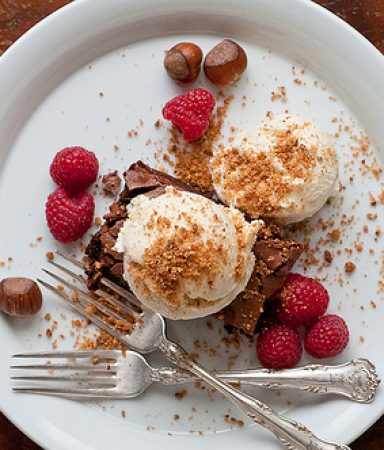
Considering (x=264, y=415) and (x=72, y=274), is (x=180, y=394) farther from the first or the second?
(x=72, y=274)

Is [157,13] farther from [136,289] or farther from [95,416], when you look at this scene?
[95,416]

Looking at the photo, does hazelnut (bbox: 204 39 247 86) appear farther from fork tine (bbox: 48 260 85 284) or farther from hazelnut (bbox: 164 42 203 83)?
fork tine (bbox: 48 260 85 284)

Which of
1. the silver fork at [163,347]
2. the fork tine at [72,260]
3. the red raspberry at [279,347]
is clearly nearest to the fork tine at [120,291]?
the silver fork at [163,347]

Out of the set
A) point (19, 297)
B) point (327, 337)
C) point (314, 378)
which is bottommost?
point (19, 297)

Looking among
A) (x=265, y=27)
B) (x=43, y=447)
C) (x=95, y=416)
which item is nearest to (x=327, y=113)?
(x=265, y=27)

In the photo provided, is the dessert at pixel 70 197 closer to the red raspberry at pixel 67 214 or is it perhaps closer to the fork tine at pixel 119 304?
the red raspberry at pixel 67 214

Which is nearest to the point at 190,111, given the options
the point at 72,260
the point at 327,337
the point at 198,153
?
the point at 198,153
